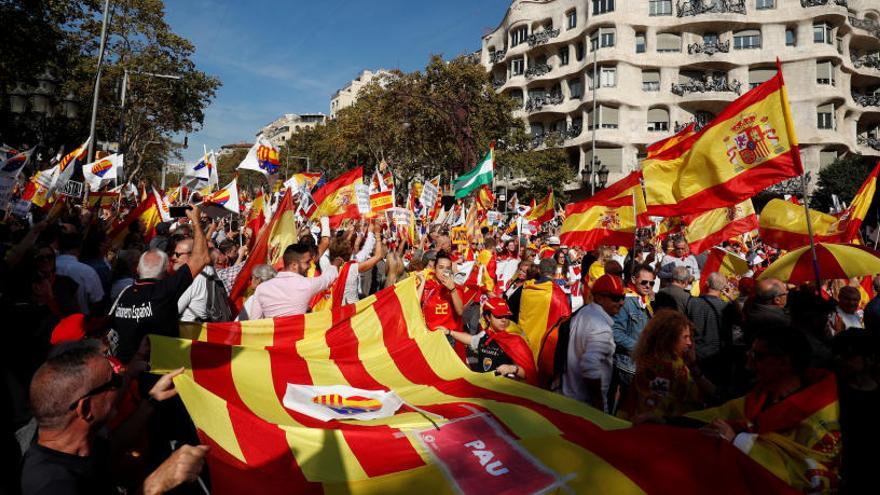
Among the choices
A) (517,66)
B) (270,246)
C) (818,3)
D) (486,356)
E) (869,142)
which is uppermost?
(818,3)

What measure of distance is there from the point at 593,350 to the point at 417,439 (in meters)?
1.64

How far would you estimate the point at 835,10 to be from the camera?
143ft

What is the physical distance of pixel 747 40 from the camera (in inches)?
1826

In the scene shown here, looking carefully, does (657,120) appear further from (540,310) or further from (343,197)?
(540,310)

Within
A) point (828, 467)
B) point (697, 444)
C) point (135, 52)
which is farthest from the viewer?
point (135, 52)

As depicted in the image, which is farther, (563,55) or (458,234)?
(563,55)

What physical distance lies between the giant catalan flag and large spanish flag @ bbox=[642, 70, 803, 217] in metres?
3.13

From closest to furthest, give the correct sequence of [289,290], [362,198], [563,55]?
[289,290], [362,198], [563,55]

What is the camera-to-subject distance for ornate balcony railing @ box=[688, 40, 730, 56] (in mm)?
46562

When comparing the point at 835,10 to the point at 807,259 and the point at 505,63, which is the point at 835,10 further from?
the point at 807,259

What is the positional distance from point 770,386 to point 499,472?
151 centimetres

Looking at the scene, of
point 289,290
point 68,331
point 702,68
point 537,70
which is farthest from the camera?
point 537,70

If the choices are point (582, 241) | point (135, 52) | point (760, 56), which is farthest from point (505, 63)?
point (582, 241)

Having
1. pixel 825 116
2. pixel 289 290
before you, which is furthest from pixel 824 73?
pixel 289 290
